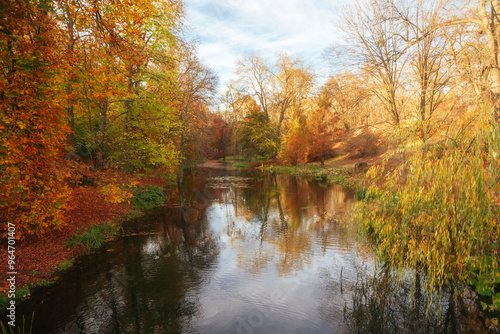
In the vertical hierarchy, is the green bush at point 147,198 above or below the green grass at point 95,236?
above

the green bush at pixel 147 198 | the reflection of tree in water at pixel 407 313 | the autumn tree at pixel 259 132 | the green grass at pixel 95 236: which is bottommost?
the reflection of tree in water at pixel 407 313

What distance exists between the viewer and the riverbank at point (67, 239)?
657 centimetres

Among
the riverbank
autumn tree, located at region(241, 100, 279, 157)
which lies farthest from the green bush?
autumn tree, located at region(241, 100, 279, 157)

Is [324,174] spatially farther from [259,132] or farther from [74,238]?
[74,238]

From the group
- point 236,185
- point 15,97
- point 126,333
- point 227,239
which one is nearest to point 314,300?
point 126,333

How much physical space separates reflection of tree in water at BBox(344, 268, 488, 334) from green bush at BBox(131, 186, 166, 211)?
11.6m

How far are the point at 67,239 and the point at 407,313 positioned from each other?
9894mm

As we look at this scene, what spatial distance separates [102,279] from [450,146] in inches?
350

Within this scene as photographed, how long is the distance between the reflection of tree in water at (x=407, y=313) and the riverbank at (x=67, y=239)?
760 cm

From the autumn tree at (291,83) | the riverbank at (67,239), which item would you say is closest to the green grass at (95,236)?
the riverbank at (67,239)

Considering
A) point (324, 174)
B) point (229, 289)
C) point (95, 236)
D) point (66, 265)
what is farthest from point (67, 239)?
point (324, 174)

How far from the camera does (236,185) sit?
25422 millimetres

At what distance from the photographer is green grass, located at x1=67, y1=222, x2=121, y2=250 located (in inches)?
354

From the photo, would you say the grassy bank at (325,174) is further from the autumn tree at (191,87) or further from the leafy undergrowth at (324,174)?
the autumn tree at (191,87)
